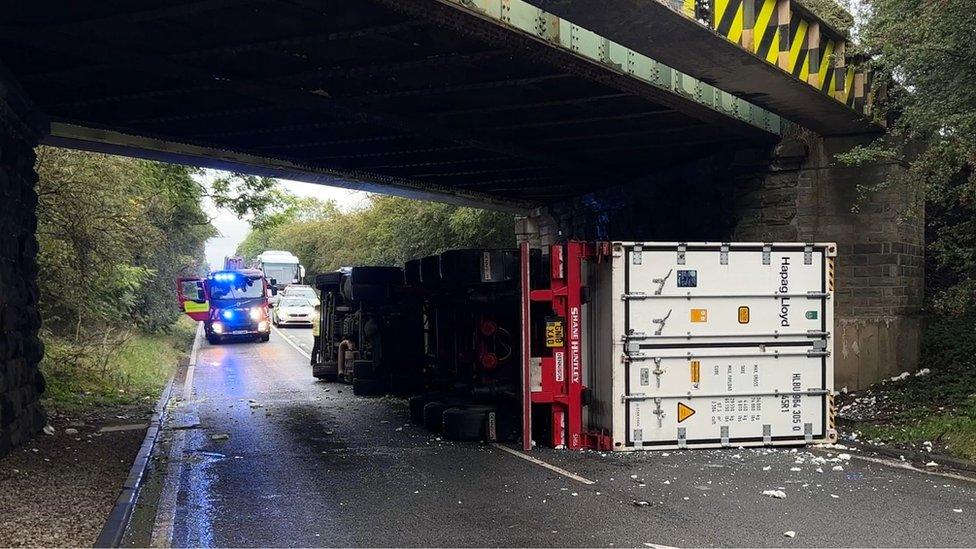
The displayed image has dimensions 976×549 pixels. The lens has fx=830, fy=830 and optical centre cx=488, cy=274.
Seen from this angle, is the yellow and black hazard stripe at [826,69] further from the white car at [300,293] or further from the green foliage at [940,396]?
the white car at [300,293]

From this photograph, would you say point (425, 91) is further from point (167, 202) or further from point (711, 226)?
point (167, 202)

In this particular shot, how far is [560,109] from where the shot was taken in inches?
472

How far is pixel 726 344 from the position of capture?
987cm

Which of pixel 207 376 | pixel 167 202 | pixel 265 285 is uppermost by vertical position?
pixel 167 202

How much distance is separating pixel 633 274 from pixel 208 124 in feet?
23.1

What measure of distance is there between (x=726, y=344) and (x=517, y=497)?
11.9 ft

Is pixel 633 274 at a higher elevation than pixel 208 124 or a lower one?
lower

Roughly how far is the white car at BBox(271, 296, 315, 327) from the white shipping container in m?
Result: 28.3

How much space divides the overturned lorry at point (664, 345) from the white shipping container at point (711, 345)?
1cm

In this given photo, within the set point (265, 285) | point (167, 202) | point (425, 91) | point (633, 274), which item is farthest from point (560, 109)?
point (265, 285)

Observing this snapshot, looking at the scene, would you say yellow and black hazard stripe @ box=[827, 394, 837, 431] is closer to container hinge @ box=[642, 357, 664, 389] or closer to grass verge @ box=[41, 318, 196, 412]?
container hinge @ box=[642, 357, 664, 389]

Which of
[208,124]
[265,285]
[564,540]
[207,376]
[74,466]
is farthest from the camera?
[265,285]

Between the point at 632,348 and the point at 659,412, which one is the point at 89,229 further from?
the point at 659,412

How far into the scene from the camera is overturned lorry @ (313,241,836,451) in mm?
9641
